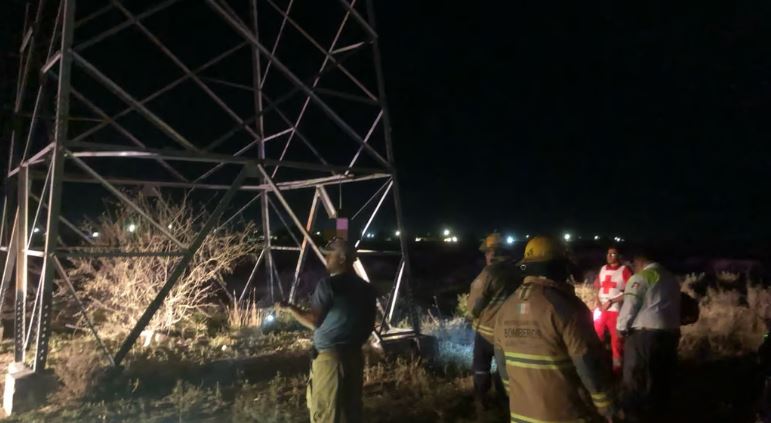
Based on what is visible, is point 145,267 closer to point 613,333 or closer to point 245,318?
point 245,318

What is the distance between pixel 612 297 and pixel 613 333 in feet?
1.43

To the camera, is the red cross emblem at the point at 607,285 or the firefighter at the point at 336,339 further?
the red cross emblem at the point at 607,285

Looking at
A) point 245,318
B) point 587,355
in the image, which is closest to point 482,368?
point 587,355

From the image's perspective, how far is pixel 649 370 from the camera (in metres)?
6.41

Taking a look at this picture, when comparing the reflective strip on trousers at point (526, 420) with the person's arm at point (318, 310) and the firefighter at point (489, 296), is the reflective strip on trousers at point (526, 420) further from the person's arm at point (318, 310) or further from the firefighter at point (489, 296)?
the firefighter at point (489, 296)

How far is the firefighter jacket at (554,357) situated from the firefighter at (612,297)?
14.6 feet

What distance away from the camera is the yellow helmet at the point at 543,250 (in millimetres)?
3518

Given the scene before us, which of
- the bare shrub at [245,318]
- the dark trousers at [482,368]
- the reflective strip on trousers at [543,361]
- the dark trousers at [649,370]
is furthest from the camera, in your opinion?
the bare shrub at [245,318]

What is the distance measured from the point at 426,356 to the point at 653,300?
10.5 ft

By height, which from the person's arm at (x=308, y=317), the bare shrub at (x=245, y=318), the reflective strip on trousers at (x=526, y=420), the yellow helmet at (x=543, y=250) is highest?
the yellow helmet at (x=543, y=250)

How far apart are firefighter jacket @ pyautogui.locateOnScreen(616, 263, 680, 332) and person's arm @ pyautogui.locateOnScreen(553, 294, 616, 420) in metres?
3.38

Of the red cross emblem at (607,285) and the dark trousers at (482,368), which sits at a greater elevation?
the red cross emblem at (607,285)

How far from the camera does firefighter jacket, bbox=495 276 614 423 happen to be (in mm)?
3205

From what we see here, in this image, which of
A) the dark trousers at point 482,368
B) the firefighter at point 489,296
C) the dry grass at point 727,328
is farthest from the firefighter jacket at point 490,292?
the dry grass at point 727,328
